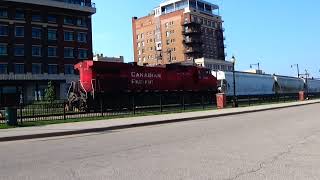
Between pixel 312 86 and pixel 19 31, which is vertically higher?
pixel 19 31

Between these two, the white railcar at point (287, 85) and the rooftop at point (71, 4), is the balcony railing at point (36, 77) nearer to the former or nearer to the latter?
the rooftop at point (71, 4)

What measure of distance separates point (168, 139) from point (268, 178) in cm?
783

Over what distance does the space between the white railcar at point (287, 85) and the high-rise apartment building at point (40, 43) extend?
33.5m

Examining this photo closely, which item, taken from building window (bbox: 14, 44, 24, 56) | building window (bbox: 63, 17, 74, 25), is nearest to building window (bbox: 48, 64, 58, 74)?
building window (bbox: 14, 44, 24, 56)

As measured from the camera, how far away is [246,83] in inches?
2400

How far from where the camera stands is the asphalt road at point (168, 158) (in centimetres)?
967

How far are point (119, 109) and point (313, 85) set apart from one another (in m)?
64.1

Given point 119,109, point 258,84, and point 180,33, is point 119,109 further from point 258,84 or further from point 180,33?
point 180,33

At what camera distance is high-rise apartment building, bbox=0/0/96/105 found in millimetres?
74125

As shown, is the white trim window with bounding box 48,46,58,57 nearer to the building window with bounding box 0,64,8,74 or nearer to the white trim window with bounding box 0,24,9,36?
the white trim window with bounding box 0,24,9,36

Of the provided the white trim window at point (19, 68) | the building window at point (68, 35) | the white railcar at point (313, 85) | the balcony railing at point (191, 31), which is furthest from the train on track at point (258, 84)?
the balcony railing at point (191, 31)

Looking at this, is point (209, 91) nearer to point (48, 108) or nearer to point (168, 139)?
point (48, 108)

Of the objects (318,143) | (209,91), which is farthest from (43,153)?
(209,91)

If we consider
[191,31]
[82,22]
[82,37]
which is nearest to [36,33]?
[82,37]
